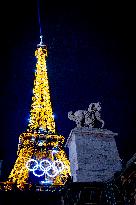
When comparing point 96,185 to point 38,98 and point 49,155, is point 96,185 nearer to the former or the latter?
point 49,155

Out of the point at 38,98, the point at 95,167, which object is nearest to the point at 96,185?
the point at 95,167

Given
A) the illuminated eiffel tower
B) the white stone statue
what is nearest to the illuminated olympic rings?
the illuminated eiffel tower

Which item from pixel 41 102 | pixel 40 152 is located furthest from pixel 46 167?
pixel 41 102

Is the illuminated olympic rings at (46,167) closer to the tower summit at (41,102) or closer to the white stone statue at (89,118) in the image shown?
the tower summit at (41,102)

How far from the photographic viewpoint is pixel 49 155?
3064 centimetres

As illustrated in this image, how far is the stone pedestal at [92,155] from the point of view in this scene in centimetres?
608

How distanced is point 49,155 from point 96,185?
85.7 feet

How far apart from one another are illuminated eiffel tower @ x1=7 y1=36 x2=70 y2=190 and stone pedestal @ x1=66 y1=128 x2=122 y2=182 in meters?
19.0

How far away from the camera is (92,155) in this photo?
639 centimetres

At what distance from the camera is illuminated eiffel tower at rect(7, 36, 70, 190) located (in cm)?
2764

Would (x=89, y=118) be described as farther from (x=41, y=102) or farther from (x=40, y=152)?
(x=41, y=102)

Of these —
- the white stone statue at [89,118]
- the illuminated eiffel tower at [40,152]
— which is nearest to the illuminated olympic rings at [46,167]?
the illuminated eiffel tower at [40,152]

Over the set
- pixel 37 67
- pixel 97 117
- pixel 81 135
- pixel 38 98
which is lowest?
pixel 81 135

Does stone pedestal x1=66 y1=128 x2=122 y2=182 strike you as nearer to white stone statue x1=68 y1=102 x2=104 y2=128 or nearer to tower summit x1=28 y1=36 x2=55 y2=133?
white stone statue x1=68 y1=102 x2=104 y2=128
